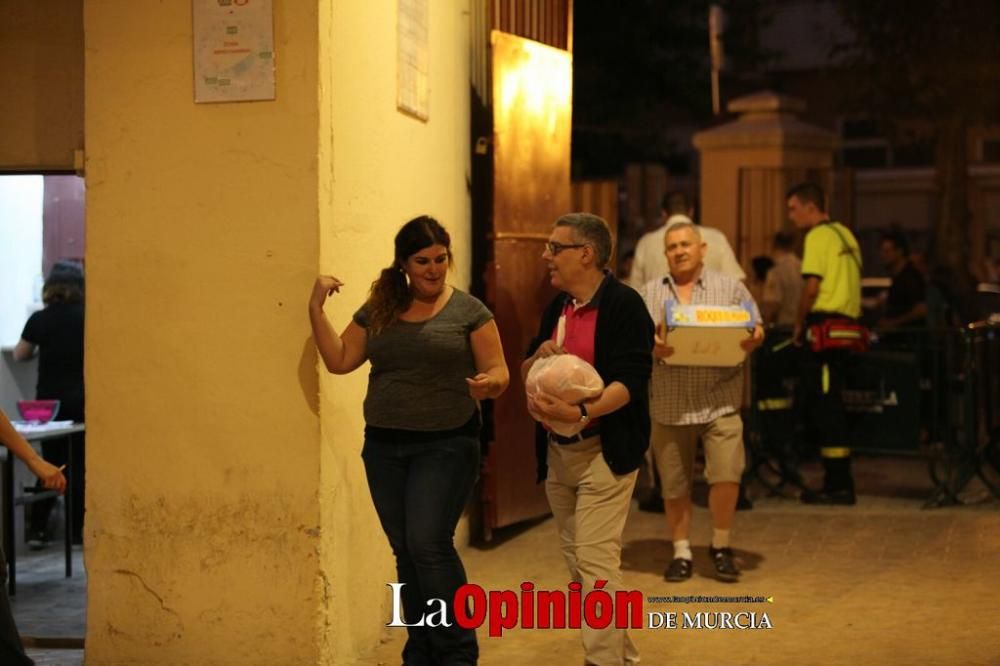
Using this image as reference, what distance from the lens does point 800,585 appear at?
8023mm

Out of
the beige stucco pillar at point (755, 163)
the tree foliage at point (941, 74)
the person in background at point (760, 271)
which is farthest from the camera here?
the tree foliage at point (941, 74)

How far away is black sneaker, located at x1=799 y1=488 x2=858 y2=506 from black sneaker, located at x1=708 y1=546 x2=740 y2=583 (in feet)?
7.70

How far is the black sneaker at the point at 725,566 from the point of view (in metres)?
8.05

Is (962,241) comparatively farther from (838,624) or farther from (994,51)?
(838,624)

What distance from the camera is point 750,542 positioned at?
9.10 m

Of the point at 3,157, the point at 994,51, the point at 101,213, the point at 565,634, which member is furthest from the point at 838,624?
the point at 994,51

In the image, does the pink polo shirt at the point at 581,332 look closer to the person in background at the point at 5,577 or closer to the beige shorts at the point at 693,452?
the beige shorts at the point at 693,452

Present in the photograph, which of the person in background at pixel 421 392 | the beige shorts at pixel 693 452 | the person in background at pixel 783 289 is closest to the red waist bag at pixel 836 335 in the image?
the person in background at pixel 783 289

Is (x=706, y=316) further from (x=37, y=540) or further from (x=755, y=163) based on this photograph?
(x=755, y=163)

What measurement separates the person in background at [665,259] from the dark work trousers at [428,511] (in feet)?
13.0

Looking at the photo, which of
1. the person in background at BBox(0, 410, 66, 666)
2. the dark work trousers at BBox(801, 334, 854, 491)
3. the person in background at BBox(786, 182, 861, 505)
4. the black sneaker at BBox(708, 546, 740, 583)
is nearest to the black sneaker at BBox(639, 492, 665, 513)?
the person in background at BBox(786, 182, 861, 505)

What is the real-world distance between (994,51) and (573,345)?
15.3 m

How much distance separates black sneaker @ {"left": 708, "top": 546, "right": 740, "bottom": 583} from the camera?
8.05 m

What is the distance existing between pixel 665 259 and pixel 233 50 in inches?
169
